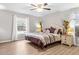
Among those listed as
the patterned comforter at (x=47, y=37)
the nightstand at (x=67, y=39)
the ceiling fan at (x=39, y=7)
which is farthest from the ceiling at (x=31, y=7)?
the nightstand at (x=67, y=39)

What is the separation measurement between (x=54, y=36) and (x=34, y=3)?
64cm

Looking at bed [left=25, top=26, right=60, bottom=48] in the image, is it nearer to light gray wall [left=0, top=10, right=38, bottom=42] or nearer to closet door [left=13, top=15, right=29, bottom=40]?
closet door [left=13, top=15, right=29, bottom=40]

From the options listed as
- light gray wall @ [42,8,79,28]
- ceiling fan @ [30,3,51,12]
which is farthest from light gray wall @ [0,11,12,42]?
light gray wall @ [42,8,79,28]

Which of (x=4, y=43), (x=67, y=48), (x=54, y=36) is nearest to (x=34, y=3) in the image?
(x=54, y=36)

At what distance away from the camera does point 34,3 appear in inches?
61.3

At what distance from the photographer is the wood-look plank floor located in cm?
153

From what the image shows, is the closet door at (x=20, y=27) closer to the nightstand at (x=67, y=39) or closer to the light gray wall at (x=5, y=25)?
the light gray wall at (x=5, y=25)

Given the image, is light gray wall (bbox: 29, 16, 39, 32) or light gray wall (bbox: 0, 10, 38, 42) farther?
light gray wall (bbox: 29, 16, 39, 32)

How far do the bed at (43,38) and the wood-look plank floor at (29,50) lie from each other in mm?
101

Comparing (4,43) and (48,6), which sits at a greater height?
(48,6)

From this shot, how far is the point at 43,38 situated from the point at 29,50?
31cm

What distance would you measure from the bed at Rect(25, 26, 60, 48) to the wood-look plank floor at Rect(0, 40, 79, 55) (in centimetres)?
10

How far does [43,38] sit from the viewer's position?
1.64 m
